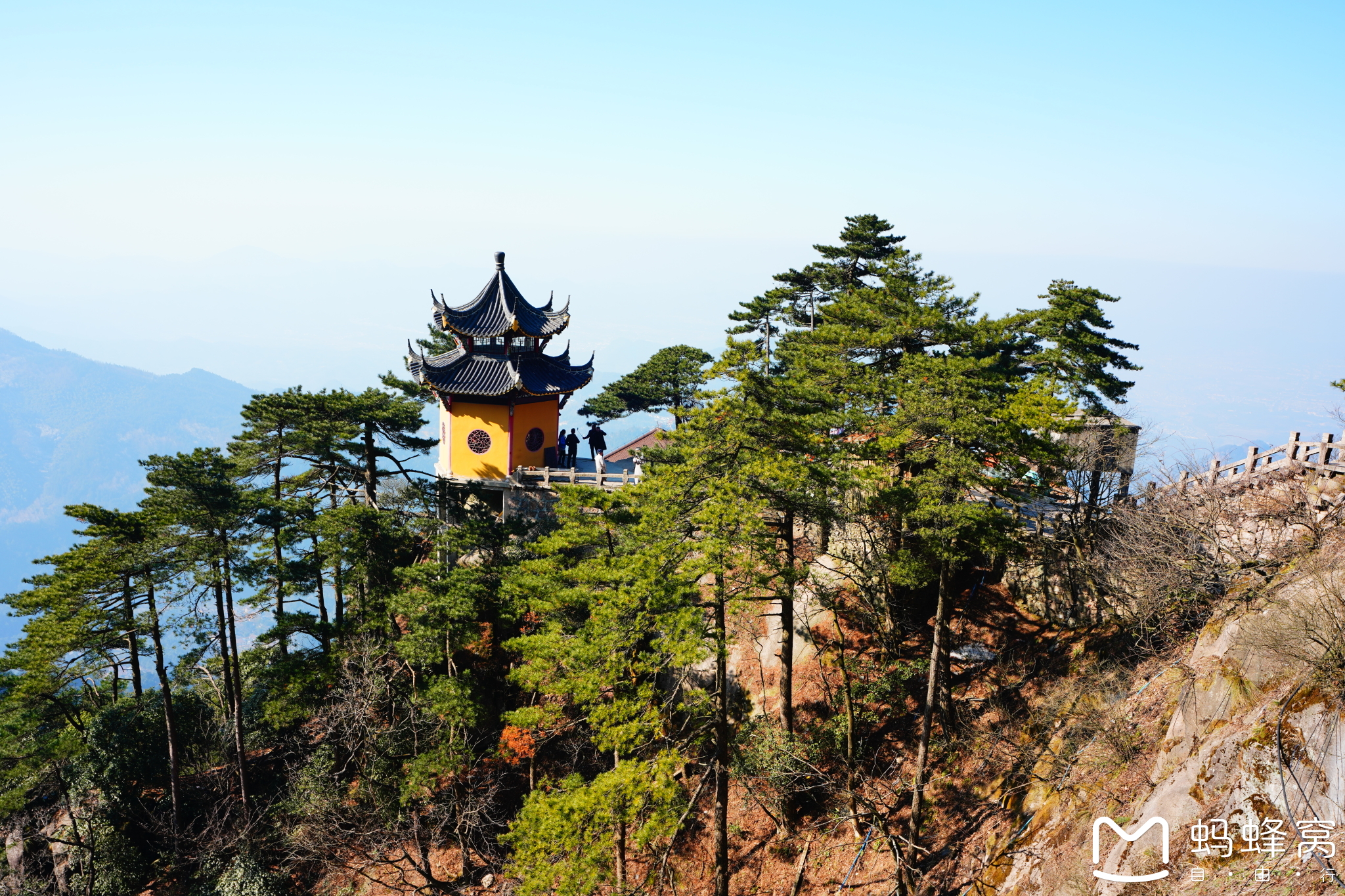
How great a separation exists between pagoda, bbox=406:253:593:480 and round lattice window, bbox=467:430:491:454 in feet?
0.08

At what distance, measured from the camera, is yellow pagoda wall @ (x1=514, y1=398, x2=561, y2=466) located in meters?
28.6

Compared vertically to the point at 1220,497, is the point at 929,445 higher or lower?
higher

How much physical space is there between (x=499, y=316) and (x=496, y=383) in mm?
2863

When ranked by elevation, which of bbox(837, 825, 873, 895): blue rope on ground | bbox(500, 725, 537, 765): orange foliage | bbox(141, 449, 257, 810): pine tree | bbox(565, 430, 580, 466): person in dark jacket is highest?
bbox(565, 430, 580, 466): person in dark jacket

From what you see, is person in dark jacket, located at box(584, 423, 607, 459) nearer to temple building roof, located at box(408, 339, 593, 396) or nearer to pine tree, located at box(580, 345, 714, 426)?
pine tree, located at box(580, 345, 714, 426)

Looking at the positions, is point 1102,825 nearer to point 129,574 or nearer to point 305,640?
point 129,574

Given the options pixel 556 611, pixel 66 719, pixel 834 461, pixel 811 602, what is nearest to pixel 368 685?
A: pixel 556 611

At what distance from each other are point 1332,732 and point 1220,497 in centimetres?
878

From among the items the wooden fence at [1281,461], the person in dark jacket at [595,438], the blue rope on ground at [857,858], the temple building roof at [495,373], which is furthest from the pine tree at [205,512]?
the wooden fence at [1281,461]

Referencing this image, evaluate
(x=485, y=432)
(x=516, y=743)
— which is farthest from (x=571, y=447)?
(x=516, y=743)

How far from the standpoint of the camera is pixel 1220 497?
1652 cm

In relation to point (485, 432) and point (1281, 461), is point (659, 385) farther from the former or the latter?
point (1281, 461)

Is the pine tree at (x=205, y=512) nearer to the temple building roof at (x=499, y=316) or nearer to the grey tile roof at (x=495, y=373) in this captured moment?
the grey tile roof at (x=495, y=373)

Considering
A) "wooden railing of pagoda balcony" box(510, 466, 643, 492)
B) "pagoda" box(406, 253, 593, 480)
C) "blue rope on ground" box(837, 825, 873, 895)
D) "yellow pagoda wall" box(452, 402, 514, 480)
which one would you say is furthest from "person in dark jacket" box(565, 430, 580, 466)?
"blue rope on ground" box(837, 825, 873, 895)
